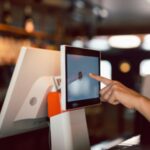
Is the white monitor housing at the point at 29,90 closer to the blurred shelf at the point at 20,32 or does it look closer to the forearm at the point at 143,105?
the forearm at the point at 143,105

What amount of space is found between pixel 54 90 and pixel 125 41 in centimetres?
827

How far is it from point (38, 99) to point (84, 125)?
0.88 ft

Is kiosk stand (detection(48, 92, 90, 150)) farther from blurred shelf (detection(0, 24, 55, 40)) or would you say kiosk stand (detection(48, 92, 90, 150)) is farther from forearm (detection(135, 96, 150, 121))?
blurred shelf (detection(0, 24, 55, 40))

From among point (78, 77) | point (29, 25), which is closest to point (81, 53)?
point (78, 77)

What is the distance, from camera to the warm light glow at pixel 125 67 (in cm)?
1155

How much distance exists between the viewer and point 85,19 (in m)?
7.91

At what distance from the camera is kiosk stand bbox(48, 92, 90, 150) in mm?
1627

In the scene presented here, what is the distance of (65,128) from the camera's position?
5.34 feet

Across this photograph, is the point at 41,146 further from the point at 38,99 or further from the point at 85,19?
the point at 85,19

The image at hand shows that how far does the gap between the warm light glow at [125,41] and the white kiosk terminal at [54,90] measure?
7920 mm

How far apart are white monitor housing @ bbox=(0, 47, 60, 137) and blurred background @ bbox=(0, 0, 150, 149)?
933 mm

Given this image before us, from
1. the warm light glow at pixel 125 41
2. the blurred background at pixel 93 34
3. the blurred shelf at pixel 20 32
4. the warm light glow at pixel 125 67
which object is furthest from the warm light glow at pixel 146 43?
the blurred shelf at pixel 20 32

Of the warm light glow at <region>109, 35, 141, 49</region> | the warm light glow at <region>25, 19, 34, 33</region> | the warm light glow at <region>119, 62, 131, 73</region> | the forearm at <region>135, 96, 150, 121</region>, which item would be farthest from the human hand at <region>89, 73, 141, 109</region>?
the warm light glow at <region>119, 62, 131, 73</region>

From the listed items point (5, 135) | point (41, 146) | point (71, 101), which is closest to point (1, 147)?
point (5, 135)
